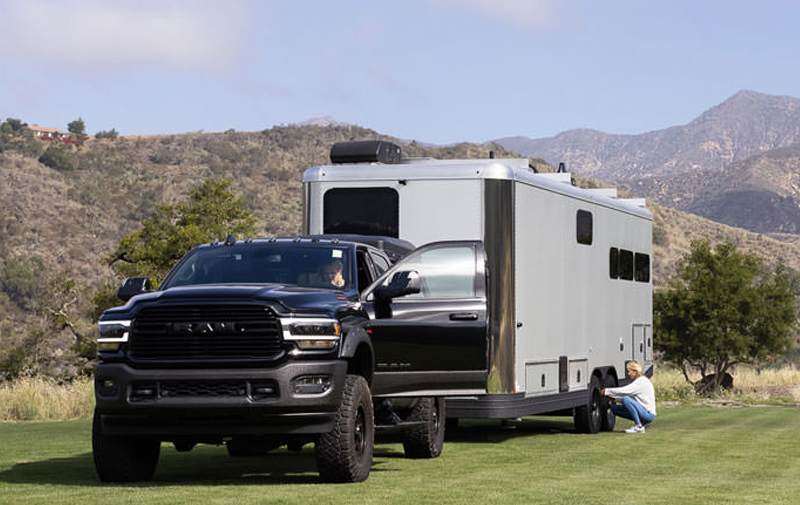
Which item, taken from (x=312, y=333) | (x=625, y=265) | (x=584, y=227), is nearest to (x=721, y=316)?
(x=625, y=265)

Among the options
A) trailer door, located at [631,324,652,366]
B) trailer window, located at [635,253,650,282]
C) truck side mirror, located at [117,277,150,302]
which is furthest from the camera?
trailer window, located at [635,253,650,282]

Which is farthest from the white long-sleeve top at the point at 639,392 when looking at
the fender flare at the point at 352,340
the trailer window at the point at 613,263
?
the fender flare at the point at 352,340

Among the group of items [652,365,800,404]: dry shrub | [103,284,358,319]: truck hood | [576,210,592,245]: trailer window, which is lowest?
[652,365,800,404]: dry shrub

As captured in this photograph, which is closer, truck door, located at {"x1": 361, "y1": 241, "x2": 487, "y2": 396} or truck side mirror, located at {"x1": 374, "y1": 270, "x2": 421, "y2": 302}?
truck side mirror, located at {"x1": 374, "y1": 270, "x2": 421, "y2": 302}

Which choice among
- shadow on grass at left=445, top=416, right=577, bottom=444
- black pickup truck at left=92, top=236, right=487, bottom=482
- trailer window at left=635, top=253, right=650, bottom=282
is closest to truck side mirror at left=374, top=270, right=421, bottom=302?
black pickup truck at left=92, top=236, right=487, bottom=482

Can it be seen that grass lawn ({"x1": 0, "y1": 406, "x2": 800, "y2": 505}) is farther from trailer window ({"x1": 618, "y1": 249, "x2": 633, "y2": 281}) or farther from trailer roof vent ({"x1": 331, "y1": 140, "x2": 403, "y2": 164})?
trailer roof vent ({"x1": 331, "y1": 140, "x2": 403, "y2": 164})

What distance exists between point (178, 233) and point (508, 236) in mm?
18132

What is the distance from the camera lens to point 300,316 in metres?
11.3

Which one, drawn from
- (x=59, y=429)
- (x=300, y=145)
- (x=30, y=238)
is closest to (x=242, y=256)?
(x=59, y=429)

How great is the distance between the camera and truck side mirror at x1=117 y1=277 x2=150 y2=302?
40.0 ft

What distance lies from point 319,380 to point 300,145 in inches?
3295

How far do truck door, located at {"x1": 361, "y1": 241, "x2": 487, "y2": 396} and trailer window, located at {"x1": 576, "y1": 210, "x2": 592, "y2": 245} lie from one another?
5888 mm

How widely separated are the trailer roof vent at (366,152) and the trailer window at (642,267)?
21.0ft

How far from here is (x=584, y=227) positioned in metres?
19.3
